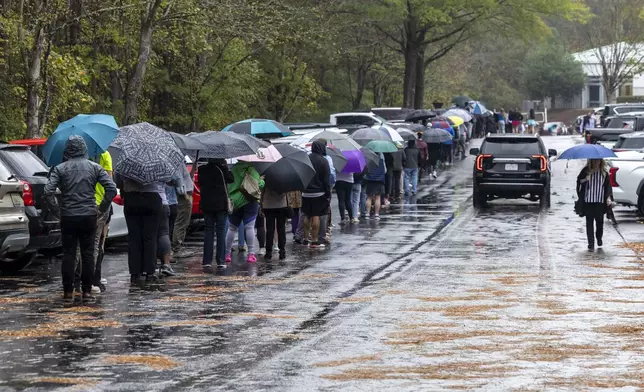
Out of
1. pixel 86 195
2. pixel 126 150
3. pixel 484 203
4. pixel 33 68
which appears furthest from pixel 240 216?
pixel 484 203

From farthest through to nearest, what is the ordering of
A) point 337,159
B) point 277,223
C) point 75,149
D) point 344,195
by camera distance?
point 344,195, point 337,159, point 277,223, point 75,149

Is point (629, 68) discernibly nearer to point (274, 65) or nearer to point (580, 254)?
point (274, 65)

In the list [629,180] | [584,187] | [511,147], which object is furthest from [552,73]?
[584,187]

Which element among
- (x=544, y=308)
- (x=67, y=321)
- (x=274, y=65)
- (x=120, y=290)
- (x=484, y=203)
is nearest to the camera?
(x=67, y=321)

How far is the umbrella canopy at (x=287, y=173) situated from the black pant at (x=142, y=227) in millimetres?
3299

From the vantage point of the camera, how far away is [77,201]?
1404cm

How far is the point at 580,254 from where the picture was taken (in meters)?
19.7

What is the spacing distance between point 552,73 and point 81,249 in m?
95.2

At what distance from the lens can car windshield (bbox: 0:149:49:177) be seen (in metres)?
16.8

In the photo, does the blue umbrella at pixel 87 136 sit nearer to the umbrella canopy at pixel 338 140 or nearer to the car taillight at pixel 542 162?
the umbrella canopy at pixel 338 140

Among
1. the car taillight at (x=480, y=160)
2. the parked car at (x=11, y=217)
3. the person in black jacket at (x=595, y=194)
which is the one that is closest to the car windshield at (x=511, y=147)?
the car taillight at (x=480, y=160)

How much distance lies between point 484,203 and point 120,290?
1657 centimetres

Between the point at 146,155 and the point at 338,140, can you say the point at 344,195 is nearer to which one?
the point at 338,140

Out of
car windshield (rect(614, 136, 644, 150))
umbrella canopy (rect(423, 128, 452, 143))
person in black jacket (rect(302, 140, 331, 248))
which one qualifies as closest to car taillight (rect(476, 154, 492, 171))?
car windshield (rect(614, 136, 644, 150))
